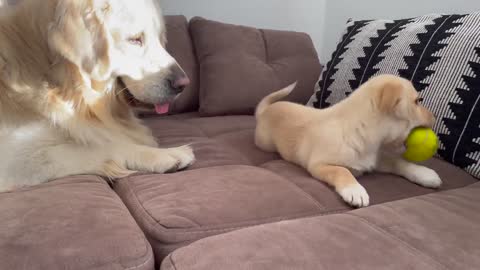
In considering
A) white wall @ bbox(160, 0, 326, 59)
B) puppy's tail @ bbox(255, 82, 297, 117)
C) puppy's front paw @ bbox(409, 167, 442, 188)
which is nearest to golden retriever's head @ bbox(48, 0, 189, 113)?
puppy's tail @ bbox(255, 82, 297, 117)

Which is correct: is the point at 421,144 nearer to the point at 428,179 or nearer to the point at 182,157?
the point at 428,179

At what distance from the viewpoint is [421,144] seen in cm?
119

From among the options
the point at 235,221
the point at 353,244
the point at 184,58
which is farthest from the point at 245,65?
the point at 353,244

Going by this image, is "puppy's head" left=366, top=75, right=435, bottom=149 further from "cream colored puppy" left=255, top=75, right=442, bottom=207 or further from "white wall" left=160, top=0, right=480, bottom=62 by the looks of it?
"white wall" left=160, top=0, right=480, bottom=62

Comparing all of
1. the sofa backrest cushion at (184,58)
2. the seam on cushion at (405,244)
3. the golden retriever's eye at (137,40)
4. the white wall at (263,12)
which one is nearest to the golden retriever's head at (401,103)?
the seam on cushion at (405,244)

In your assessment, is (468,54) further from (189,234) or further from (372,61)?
(189,234)

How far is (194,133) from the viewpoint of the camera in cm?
162

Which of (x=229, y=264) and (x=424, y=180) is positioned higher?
(x=229, y=264)

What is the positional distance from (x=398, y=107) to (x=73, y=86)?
0.91 metres

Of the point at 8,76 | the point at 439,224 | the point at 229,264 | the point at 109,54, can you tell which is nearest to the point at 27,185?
the point at 8,76

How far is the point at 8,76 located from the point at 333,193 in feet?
3.01

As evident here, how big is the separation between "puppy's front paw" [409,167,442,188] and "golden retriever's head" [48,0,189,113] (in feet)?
2.46

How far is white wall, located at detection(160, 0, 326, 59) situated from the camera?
2.46 meters

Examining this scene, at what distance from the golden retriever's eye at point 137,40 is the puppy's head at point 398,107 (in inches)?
28.0
